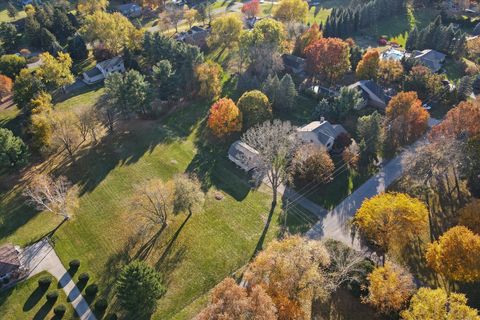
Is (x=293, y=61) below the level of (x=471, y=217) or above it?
below

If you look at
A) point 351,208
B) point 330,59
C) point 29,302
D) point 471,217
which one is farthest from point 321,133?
point 29,302

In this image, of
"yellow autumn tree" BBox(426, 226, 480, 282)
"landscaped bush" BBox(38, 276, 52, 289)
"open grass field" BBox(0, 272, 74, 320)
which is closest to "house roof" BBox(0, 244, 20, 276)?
"open grass field" BBox(0, 272, 74, 320)

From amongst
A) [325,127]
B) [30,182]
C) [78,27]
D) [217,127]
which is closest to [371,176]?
[325,127]

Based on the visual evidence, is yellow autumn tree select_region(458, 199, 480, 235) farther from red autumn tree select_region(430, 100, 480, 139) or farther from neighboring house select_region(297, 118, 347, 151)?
neighboring house select_region(297, 118, 347, 151)

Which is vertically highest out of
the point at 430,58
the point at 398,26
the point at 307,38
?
the point at 307,38

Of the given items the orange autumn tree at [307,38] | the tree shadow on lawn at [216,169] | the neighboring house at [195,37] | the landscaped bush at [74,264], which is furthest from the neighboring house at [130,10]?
the landscaped bush at [74,264]

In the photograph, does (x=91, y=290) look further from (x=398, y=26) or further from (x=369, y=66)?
(x=398, y=26)
